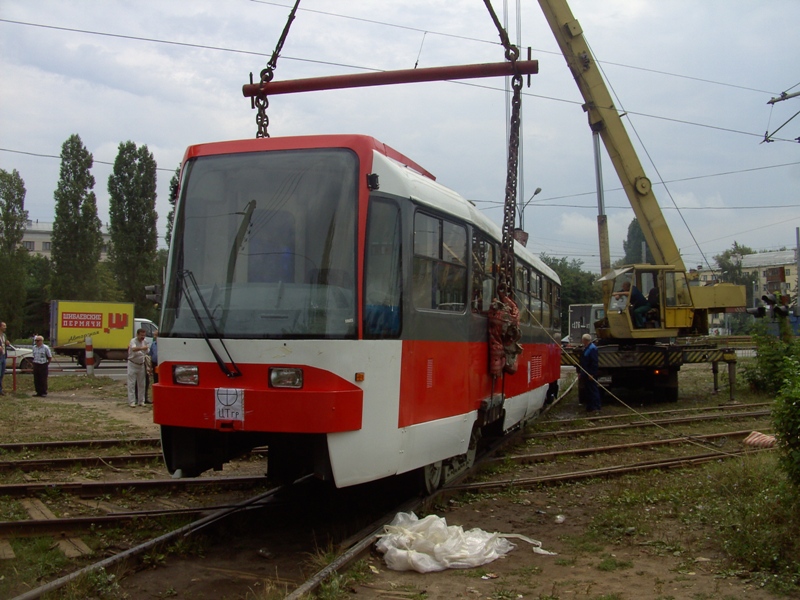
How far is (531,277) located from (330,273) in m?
6.99

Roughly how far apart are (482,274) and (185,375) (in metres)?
3.59

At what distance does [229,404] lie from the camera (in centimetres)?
580

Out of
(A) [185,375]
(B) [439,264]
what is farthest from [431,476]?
(A) [185,375]

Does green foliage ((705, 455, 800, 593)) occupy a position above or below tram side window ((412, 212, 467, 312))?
below

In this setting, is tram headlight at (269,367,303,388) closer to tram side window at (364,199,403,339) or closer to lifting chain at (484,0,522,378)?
tram side window at (364,199,403,339)

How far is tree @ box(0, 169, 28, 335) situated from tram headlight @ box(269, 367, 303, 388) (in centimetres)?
5258

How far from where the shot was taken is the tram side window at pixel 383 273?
5926 mm

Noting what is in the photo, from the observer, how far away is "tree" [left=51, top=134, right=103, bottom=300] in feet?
168

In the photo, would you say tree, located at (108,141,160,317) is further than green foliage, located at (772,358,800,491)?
Yes

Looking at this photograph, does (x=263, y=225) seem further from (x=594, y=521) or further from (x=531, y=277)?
(x=531, y=277)

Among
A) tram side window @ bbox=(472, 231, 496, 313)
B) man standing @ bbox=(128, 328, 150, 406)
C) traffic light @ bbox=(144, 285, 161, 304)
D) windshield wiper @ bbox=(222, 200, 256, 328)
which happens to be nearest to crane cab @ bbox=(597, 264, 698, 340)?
tram side window @ bbox=(472, 231, 496, 313)

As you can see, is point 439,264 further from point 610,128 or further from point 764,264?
point 764,264

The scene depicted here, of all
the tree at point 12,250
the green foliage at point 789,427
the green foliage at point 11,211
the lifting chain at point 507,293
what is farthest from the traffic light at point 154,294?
the green foliage at point 11,211

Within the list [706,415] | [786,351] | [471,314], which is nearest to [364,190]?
[471,314]
